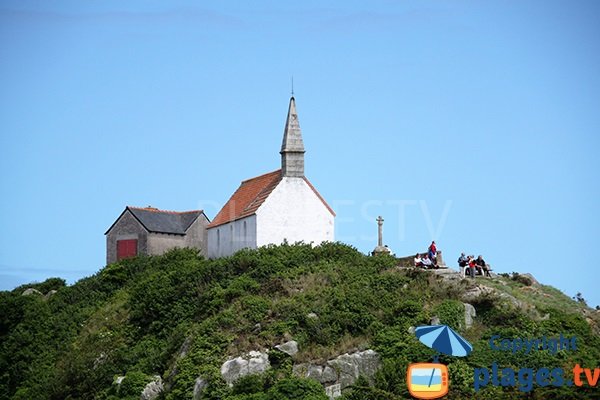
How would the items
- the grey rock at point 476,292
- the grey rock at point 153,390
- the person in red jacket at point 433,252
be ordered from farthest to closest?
1. the person in red jacket at point 433,252
2. the grey rock at point 476,292
3. the grey rock at point 153,390

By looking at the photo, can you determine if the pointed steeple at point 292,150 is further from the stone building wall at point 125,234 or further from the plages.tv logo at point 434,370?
the plages.tv logo at point 434,370

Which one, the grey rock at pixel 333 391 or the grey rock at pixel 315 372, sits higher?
the grey rock at pixel 315 372

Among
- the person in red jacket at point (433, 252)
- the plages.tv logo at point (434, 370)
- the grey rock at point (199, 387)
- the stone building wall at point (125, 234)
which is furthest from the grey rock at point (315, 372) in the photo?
the stone building wall at point (125, 234)

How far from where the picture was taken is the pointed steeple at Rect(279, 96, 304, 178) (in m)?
64.6

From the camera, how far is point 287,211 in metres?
63.2

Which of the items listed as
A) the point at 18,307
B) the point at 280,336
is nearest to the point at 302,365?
the point at 280,336

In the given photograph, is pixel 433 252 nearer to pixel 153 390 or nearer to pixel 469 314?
pixel 469 314

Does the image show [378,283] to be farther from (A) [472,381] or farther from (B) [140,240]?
(B) [140,240]

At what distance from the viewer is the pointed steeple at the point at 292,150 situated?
6456cm

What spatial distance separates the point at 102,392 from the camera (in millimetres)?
53000

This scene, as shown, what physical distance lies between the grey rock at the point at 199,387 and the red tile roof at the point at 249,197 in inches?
636

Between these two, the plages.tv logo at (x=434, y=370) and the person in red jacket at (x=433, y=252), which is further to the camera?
the person in red jacket at (x=433, y=252)

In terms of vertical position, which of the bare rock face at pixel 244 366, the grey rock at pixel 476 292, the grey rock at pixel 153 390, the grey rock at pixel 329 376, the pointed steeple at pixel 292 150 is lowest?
the grey rock at pixel 153 390

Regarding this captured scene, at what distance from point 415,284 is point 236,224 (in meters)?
14.7
